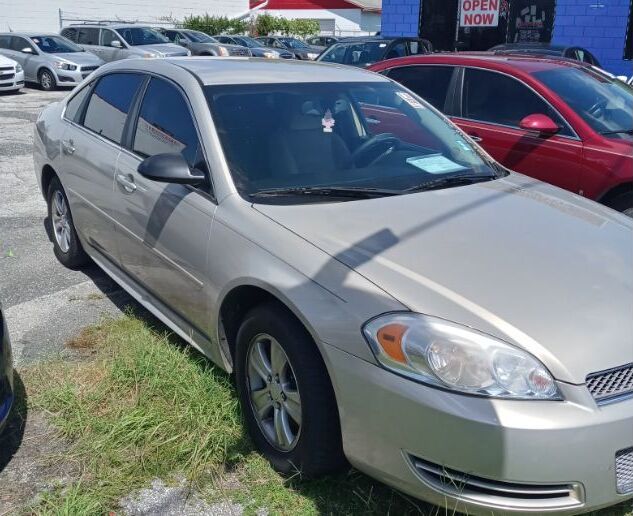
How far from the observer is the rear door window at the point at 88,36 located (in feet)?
67.5

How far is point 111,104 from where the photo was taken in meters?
4.56

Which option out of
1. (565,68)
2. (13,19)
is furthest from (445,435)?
(13,19)

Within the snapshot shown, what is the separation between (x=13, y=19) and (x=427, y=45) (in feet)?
73.3

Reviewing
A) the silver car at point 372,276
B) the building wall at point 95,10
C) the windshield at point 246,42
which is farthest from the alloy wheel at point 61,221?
the building wall at point 95,10

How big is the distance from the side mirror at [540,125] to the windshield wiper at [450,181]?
1.97 metres

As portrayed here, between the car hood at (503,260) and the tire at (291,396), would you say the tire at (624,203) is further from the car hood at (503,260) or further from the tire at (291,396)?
the tire at (291,396)

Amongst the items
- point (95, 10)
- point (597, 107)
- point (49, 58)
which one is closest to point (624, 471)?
point (597, 107)

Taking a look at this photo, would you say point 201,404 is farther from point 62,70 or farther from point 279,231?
point 62,70

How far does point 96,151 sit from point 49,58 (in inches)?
598

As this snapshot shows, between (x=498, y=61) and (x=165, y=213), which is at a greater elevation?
(x=498, y=61)

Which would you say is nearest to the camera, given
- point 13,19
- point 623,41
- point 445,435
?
point 445,435

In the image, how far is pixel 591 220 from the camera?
3.34 meters

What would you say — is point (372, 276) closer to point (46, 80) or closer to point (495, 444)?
point (495, 444)

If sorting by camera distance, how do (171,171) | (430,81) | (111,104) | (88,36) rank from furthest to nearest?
(88,36)
(430,81)
(111,104)
(171,171)
